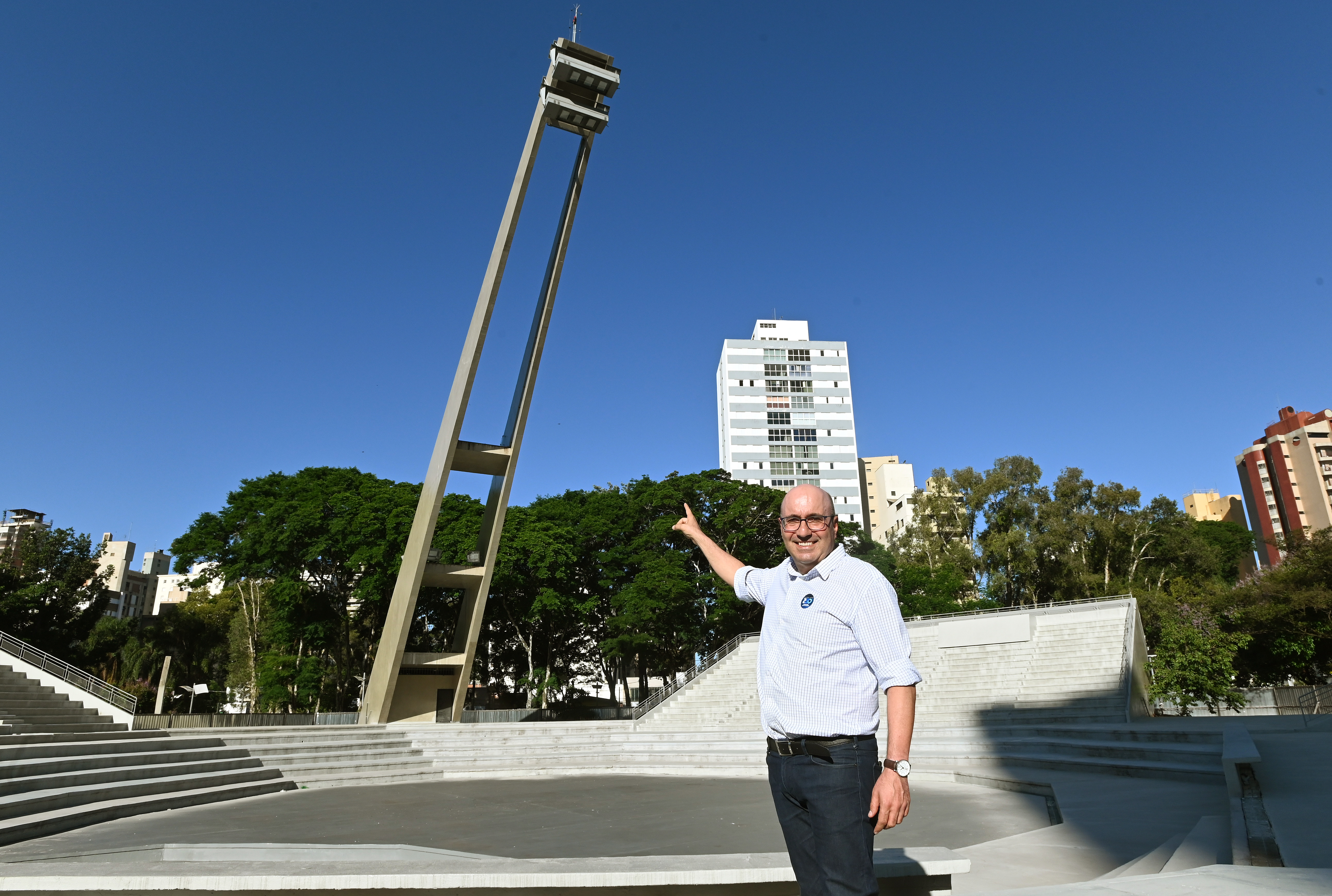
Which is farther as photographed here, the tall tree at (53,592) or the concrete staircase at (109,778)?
the tall tree at (53,592)

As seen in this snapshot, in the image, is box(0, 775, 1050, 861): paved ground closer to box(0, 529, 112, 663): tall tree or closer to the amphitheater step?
the amphitheater step

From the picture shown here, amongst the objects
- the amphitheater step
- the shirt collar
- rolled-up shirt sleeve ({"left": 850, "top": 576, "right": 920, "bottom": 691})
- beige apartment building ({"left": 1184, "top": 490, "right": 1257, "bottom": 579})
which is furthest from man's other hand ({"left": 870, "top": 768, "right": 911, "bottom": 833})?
beige apartment building ({"left": 1184, "top": 490, "right": 1257, "bottom": 579})

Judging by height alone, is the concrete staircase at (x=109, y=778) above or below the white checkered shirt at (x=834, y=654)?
below

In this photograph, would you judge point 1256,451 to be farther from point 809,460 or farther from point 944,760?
point 944,760

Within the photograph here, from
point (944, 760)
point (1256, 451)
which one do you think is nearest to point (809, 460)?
point (1256, 451)

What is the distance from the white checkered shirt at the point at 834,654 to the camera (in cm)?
232

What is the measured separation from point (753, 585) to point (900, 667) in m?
0.73

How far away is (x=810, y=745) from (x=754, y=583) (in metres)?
0.69

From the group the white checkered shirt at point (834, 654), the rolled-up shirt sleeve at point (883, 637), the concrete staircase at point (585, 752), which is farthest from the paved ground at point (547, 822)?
the rolled-up shirt sleeve at point (883, 637)

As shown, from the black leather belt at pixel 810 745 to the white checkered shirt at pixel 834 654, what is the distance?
0.06 ft

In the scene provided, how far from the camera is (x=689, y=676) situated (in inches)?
1090

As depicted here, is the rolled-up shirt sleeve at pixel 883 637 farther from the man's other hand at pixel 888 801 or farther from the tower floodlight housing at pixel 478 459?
the tower floodlight housing at pixel 478 459

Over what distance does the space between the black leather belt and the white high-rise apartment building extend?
7110cm

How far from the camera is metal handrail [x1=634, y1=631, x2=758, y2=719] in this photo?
26.2 meters
